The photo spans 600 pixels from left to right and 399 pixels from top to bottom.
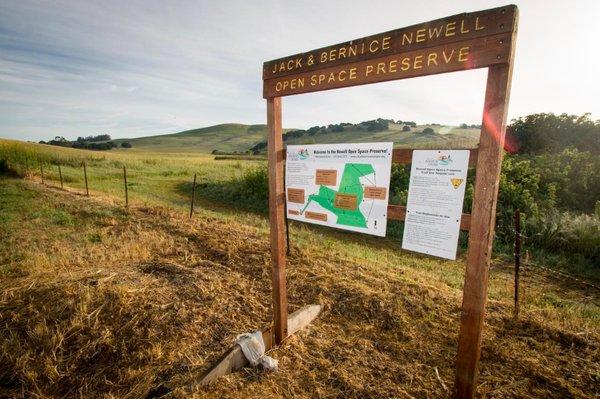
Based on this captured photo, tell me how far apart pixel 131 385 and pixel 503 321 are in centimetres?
486

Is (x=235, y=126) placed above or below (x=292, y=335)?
above

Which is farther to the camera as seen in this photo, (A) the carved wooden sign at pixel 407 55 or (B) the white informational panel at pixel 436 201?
(B) the white informational panel at pixel 436 201

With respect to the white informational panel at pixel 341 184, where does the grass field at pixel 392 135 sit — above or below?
above

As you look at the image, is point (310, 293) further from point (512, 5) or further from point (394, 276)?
point (512, 5)

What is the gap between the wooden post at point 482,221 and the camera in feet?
7.82

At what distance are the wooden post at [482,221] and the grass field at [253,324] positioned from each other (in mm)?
870

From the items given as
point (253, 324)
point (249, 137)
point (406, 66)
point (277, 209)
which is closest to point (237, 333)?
point (253, 324)

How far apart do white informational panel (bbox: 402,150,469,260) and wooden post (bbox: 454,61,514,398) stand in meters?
0.14

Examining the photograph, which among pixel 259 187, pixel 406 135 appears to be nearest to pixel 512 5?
pixel 259 187

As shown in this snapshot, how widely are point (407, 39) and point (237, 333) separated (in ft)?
12.3

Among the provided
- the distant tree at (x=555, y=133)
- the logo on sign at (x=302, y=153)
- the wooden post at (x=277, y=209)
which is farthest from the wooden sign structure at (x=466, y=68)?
the distant tree at (x=555, y=133)

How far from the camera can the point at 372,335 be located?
447 cm

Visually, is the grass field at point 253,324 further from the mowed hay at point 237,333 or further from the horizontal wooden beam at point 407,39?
the horizontal wooden beam at point 407,39

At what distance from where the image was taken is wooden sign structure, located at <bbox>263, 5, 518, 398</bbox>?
2371 millimetres
